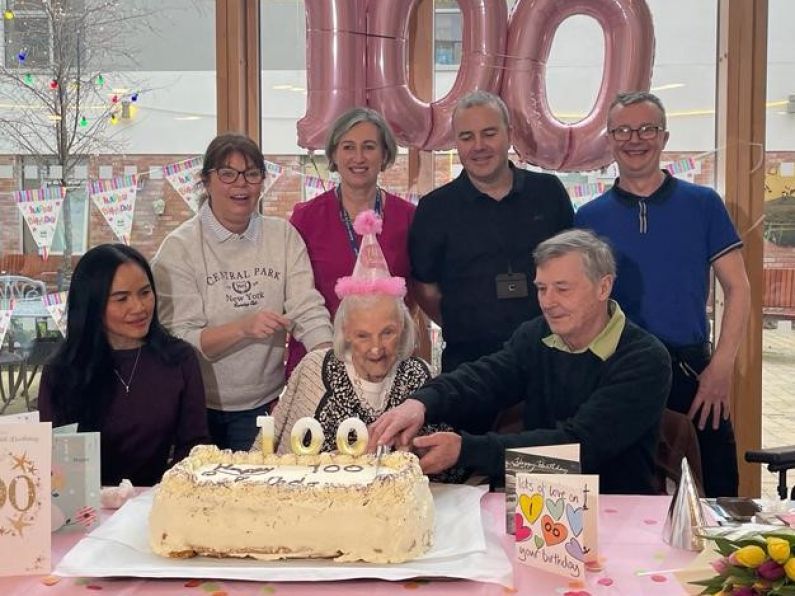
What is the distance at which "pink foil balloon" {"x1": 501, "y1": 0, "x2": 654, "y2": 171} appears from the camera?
304 cm

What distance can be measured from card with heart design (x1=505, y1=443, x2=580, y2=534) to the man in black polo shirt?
105cm

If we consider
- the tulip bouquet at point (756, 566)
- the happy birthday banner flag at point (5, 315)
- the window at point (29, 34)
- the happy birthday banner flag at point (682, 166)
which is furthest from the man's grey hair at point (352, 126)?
the tulip bouquet at point (756, 566)

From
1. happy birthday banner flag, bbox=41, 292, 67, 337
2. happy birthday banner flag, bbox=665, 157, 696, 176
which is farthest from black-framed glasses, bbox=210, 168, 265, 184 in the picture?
happy birthday banner flag, bbox=665, 157, 696, 176

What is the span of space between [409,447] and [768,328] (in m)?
2.03

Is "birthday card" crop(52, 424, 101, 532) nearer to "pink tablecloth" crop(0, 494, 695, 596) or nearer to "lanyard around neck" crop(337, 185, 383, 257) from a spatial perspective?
"pink tablecloth" crop(0, 494, 695, 596)

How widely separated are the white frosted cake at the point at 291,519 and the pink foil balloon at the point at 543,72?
1.85 m

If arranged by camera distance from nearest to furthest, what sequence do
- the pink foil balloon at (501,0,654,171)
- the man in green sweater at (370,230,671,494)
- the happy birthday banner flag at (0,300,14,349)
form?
the man in green sweater at (370,230,671,494)
the pink foil balloon at (501,0,654,171)
the happy birthday banner flag at (0,300,14,349)

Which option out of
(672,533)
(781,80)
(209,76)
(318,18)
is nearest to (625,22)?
(781,80)

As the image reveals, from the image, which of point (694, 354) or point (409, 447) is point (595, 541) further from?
point (694, 354)

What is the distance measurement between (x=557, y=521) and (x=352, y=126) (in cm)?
155

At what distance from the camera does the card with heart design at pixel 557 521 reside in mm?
1444

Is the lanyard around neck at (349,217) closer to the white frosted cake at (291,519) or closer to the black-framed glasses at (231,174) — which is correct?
the black-framed glasses at (231,174)

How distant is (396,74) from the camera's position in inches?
122

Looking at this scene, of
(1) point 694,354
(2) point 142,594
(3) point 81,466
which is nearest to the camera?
(2) point 142,594
